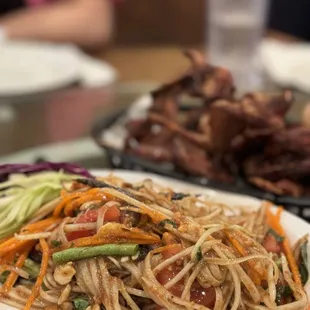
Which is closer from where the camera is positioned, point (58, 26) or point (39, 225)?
point (39, 225)

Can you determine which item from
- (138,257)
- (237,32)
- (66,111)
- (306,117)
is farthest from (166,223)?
(237,32)

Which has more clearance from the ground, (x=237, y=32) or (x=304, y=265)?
(x=304, y=265)

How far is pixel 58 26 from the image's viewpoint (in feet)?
11.4

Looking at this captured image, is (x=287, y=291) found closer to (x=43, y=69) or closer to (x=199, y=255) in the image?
(x=199, y=255)

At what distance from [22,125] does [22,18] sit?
1831 millimetres

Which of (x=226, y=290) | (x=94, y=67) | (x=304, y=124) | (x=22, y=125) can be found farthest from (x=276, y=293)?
(x=94, y=67)

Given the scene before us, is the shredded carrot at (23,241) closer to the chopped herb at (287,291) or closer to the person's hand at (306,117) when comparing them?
the chopped herb at (287,291)

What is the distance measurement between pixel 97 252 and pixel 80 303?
0.07 m

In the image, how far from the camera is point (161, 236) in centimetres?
87

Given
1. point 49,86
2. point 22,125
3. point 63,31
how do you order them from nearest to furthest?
point 22,125 → point 49,86 → point 63,31

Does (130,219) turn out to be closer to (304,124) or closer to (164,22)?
(304,124)

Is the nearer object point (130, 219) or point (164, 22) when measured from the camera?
point (130, 219)

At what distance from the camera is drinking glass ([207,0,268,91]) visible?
98.3 inches

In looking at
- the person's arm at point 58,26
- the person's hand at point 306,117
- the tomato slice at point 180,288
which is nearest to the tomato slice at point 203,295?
the tomato slice at point 180,288
